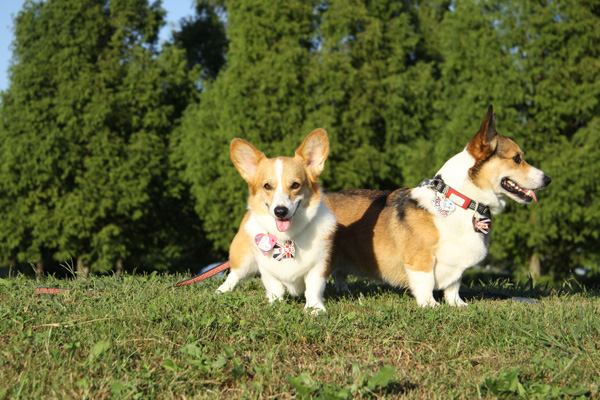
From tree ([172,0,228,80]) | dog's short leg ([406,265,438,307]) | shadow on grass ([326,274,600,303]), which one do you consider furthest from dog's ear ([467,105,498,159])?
tree ([172,0,228,80])

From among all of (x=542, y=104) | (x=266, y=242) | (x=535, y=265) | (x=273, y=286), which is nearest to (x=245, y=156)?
(x=266, y=242)

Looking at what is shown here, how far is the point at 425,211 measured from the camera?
5078mm

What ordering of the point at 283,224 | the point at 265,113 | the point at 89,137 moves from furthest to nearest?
the point at 89,137 < the point at 265,113 < the point at 283,224

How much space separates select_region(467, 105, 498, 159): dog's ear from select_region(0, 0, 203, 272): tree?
1454 centimetres

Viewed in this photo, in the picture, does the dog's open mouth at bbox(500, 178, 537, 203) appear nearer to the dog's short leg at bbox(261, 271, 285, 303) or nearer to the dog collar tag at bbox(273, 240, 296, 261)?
the dog collar tag at bbox(273, 240, 296, 261)

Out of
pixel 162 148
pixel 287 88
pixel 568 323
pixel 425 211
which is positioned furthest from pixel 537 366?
pixel 162 148

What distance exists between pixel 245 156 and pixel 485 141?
189 centimetres

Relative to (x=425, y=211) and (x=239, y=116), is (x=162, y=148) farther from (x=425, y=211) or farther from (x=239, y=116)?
(x=425, y=211)

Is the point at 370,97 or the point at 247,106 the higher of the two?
the point at 247,106

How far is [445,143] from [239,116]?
5762 mm

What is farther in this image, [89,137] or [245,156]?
[89,137]

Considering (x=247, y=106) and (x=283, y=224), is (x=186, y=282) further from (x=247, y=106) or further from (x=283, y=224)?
(x=247, y=106)

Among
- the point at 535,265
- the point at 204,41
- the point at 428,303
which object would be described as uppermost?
the point at 204,41

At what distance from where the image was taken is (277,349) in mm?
3398
